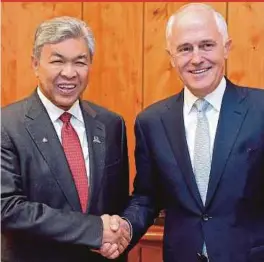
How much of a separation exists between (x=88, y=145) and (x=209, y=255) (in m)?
0.48

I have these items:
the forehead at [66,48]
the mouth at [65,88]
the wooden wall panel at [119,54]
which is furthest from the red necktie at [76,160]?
the wooden wall panel at [119,54]

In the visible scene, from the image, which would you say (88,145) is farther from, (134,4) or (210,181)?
(134,4)

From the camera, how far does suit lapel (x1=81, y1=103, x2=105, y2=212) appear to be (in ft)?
6.01

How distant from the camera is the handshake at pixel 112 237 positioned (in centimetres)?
181

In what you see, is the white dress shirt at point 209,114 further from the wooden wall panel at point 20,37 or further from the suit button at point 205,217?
the wooden wall panel at point 20,37

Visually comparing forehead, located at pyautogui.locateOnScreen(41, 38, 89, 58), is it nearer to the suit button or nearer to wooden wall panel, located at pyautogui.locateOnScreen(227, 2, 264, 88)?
the suit button

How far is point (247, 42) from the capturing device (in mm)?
2365

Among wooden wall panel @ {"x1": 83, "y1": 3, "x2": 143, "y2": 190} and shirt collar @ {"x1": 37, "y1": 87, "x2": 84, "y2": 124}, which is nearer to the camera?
shirt collar @ {"x1": 37, "y1": 87, "x2": 84, "y2": 124}

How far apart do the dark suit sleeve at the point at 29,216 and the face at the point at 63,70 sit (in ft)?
0.66

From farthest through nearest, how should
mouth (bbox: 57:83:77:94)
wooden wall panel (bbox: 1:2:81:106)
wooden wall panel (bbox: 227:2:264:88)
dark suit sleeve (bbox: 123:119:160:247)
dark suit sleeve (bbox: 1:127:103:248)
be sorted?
wooden wall panel (bbox: 1:2:81:106) → wooden wall panel (bbox: 227:2:264:88) → dark suit sleeve (bbox: 123:119:160:247) → mouth (bbox: 57:83:77:94) → dark suit sleeve (bbox: 1:127:103:248)

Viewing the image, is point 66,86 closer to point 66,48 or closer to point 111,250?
point 66,48

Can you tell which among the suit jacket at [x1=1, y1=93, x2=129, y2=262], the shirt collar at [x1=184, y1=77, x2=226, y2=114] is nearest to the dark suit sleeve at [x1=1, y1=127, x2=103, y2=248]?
the suit jacket at [x1=1, y1=93, x2=129, y2=262]

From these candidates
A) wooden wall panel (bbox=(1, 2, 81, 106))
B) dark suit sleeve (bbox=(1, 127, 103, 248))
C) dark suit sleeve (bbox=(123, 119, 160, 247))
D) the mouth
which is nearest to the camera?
dark suit sleeve (bbox=(1, 127, 103, 248))

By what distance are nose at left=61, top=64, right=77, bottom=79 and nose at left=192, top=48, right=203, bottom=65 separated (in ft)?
1.15
